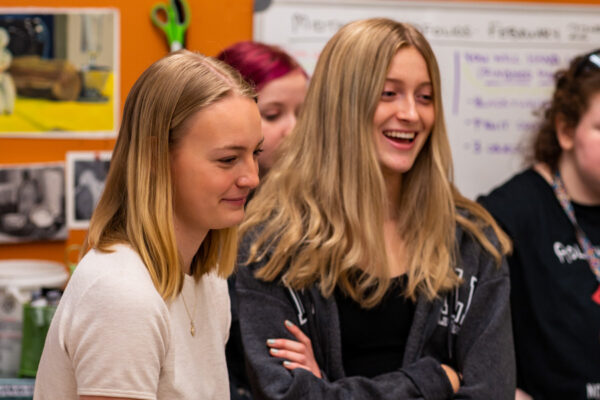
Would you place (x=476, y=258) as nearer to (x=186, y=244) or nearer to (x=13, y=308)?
(x=186, y=244)

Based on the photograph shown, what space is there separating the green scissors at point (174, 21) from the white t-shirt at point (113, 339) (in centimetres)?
144

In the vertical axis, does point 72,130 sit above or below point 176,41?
below

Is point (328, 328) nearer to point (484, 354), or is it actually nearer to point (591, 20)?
point (484, 354)

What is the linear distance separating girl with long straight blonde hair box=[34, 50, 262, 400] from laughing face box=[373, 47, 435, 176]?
604 mm

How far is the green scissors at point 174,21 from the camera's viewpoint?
2375 mm

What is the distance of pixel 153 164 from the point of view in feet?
3.53

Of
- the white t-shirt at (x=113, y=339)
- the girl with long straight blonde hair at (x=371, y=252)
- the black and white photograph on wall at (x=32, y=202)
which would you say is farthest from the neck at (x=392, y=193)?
the black and white photograph on wall at (x=32, y=202)

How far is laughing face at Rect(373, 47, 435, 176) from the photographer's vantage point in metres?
1.68

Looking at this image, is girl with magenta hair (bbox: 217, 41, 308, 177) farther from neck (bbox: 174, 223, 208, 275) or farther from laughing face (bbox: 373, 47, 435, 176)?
neck (bbox: 174, 223, 208, 275)

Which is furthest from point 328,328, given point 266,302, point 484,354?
point 484,354

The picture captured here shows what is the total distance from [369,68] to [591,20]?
4.45 ft

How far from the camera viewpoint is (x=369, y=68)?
1673 millimetres

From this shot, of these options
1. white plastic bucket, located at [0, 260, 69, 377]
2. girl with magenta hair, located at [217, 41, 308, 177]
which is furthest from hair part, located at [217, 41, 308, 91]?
white plastic bucket, located at [0, 260, 69, 377]

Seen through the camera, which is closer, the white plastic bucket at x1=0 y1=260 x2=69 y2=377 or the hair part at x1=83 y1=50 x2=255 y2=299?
the hair part at x1=83 y1=50 x2=255 y2=299
